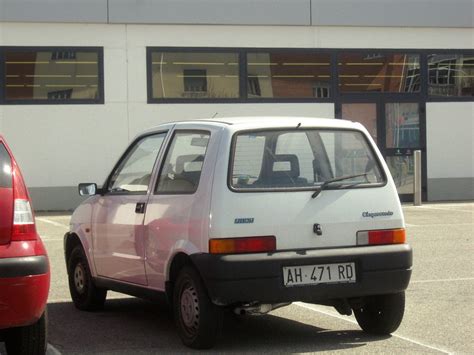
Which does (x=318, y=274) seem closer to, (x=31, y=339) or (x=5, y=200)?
(x=31, y=339)

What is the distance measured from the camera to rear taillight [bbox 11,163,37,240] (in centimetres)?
518

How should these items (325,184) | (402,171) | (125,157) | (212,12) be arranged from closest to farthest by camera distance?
(325,184) < (125,157) < (212,12) < (402,171)

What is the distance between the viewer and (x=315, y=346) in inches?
246

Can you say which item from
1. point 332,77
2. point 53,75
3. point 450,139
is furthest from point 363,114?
point 53,75

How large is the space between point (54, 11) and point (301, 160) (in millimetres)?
13247

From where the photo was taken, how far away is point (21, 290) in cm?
504

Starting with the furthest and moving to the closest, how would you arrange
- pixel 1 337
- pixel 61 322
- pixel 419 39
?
1. pixel 419 39
2. pixel 61 322
3. pixel 1 337

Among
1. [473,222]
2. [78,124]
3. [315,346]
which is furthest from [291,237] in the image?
[78,124]

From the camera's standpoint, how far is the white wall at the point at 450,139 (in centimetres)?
2073

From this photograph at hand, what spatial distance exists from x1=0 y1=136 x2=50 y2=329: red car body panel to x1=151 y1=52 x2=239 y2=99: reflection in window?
14.2m

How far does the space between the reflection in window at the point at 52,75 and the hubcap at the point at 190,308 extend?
43.4ft

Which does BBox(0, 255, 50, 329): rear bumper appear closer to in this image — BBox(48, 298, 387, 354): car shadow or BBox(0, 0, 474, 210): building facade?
BBox(48, 298, 387, 354): car shadow

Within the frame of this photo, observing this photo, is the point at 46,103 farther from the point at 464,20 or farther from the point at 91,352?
the point at 91,352

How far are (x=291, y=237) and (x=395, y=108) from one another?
1510cm
